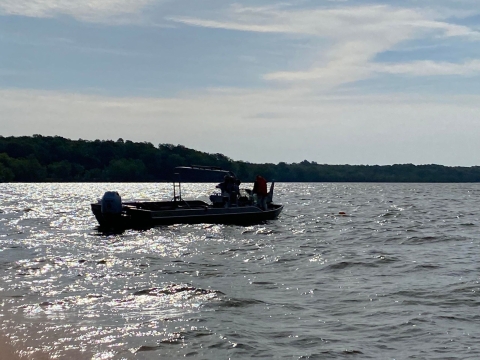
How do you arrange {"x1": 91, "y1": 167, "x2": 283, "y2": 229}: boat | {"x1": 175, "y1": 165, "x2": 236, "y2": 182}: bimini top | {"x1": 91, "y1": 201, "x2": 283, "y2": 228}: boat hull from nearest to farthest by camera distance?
{"x1": 91, "y1": 167, "x2": 283, "y2": 229}: boat, {"x1": 91, "y1": 201, "x2": 283, "y2": 228}: boat hull, {"x1": 175, "y1": 165, "x2": 236, "y2": 182}: bimini top

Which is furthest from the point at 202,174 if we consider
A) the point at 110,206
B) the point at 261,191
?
the point at 110,206

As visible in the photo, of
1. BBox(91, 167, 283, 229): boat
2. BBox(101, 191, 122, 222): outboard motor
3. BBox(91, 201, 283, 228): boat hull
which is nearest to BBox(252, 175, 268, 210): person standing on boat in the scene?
BBox(91, 167, 283, 229): boat

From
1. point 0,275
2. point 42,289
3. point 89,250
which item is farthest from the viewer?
point 89,250

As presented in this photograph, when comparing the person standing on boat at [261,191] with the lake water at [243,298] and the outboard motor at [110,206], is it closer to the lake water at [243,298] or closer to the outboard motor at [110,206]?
the outboard motor at [110,206]

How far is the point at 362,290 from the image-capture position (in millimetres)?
16375

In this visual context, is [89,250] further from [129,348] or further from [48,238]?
[129,348]

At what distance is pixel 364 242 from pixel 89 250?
11.9m

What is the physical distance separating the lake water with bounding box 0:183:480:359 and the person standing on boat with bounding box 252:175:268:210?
10.7 metres

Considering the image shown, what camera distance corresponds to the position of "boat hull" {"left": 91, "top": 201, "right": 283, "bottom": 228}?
34.0 metres

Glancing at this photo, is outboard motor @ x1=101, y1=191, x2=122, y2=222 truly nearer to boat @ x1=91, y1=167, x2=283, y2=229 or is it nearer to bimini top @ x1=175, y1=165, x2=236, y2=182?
boat @ x1=91, y1=167, x2=283, y2=229

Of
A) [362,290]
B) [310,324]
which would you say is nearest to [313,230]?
[362,290]

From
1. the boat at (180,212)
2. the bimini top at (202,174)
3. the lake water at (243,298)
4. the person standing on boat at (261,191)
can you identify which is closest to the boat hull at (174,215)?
the boat at (180,212)

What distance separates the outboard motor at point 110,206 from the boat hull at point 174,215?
63 millimetres

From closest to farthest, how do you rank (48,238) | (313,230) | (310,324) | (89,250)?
(310,324), (89,250), (48,238), (313,230)
